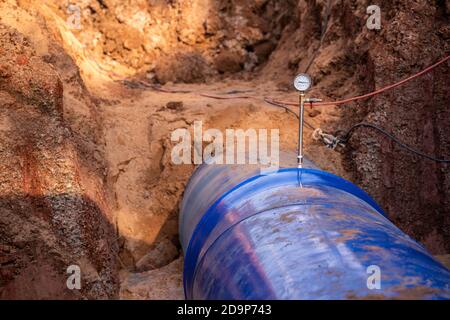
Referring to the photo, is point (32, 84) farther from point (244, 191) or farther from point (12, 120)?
point (244, 191)

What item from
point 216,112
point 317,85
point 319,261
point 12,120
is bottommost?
point 319,261

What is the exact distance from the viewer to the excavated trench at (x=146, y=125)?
4.19m

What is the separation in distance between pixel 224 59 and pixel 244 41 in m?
0.48

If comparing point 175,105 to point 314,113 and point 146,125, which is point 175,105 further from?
point 314,113

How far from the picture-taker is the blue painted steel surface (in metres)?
2.33

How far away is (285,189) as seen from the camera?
3508mm

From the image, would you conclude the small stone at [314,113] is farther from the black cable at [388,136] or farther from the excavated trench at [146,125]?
the black cable at [388,136]

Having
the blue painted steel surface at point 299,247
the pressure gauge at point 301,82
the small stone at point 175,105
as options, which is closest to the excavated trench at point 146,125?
the small stone at point 175,105

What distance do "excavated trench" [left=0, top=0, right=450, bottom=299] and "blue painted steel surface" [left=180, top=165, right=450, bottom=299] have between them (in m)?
1.13

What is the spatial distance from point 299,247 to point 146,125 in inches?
150

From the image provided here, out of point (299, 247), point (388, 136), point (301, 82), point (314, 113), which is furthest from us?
point (314, 113)

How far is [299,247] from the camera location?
2666 millimetres

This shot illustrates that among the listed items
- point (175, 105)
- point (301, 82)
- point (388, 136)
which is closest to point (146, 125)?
point (175, 105)
